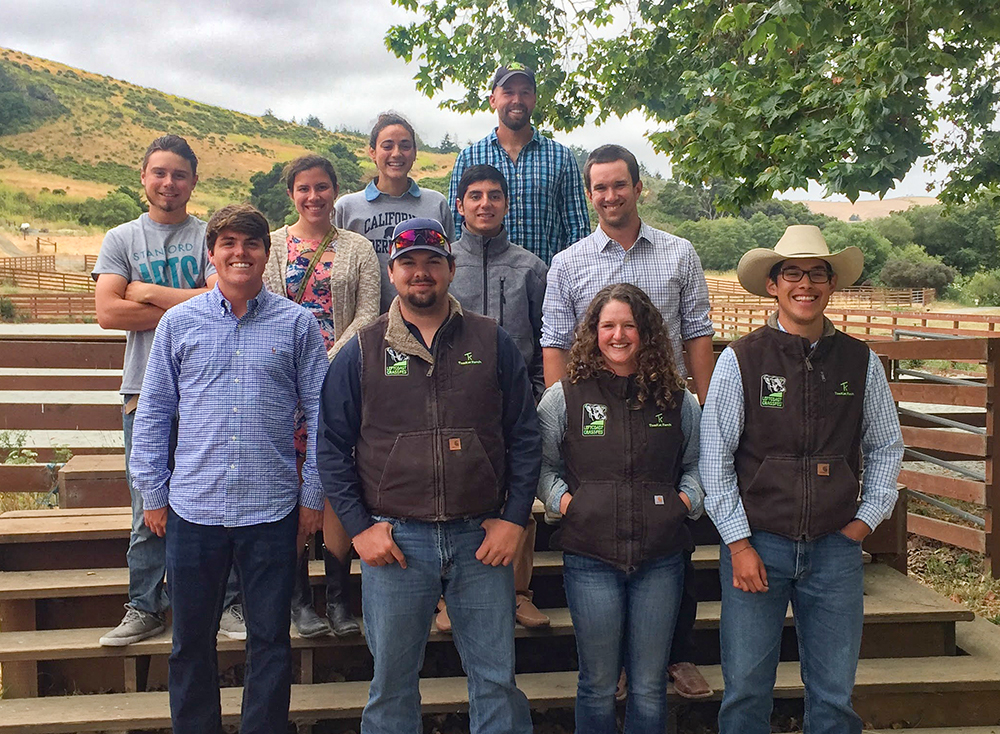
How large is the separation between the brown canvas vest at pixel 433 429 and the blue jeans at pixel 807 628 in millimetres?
941

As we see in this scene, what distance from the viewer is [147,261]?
3.54 m

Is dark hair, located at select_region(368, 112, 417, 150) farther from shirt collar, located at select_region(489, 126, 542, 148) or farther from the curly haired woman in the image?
the curly haired woman

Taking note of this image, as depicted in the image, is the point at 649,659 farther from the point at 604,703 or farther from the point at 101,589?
the point at 101,589

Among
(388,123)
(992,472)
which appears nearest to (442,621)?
(388,123)

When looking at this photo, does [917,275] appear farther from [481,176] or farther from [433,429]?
[433,429]

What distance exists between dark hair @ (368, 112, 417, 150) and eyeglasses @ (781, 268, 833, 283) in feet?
6.91

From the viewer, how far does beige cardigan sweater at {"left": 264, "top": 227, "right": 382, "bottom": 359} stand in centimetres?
362

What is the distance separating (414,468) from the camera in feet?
9.05

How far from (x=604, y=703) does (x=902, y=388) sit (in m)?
5.08

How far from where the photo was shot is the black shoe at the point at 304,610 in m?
3.63

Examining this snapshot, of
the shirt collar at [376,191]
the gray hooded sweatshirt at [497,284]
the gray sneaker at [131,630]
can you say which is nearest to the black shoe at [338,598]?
the gray sneaker at [131,630]

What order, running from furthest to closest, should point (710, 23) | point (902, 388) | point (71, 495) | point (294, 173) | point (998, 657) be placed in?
point (710, 23) → point (902, 388) → point (71, 495) → point (998, 657) → point (294, 173)

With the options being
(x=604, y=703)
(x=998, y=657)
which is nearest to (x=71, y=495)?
(x=604, y=703)

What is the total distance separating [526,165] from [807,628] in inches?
99.8
